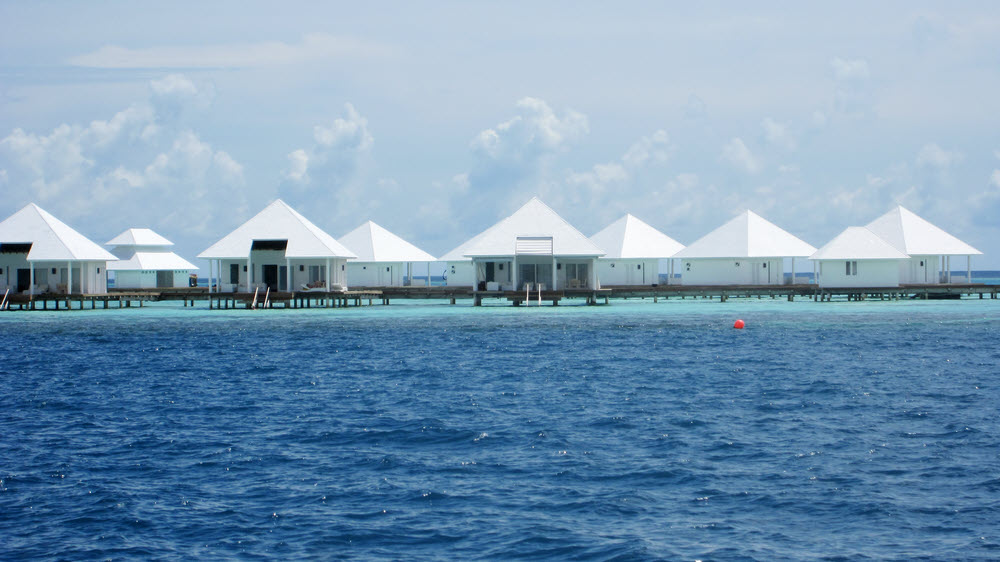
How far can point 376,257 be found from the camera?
76688 mm

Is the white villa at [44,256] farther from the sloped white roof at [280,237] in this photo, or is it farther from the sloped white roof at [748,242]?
the sloped white roof at [748,242]

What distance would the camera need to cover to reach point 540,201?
6619 cm

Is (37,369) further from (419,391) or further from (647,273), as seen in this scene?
(647,273)

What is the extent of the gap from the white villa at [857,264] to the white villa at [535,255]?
1653cm

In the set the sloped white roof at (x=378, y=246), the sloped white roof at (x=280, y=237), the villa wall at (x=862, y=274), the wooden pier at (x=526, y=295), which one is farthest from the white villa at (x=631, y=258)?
the sloped white roof at (x=280, y=237)

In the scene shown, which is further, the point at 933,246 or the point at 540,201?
the point at 933,246

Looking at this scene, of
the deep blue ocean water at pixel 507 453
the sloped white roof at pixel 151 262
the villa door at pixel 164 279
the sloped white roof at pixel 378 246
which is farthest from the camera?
the villa door at pixel 164 279

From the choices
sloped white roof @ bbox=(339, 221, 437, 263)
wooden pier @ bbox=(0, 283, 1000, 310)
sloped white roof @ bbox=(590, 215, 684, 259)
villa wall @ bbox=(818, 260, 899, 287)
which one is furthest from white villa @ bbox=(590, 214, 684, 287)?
sloped white roof @ bbox=(339, 221, 437, 263)

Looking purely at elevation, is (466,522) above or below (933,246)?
below

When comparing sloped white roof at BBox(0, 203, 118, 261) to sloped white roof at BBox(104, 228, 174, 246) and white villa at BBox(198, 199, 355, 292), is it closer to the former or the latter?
white villa at BBox(198, 199, 355, 292)

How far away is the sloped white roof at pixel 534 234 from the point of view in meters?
61.3

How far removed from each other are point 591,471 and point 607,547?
3.77 m

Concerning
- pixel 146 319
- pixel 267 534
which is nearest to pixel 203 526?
pixel 267 534

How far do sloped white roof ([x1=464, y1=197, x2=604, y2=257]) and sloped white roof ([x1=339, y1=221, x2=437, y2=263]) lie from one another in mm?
13329
